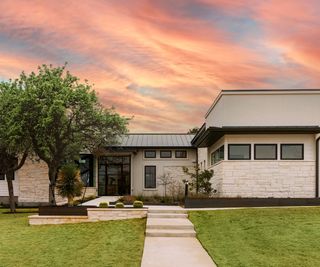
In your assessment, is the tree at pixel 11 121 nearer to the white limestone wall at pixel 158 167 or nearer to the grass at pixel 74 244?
the grass at pixel 74 244

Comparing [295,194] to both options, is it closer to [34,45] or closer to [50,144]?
[50,144]

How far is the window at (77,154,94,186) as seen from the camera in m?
33.7

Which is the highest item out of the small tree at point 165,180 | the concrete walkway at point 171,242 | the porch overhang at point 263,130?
the porch overhang at point 263,130

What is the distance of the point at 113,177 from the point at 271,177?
15.6 metres

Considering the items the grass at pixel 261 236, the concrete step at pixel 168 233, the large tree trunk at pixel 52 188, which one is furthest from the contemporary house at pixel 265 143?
the large tree trunk at pixel 52 188

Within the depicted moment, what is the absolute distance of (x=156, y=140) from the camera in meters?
35.4

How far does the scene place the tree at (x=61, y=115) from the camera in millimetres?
21094

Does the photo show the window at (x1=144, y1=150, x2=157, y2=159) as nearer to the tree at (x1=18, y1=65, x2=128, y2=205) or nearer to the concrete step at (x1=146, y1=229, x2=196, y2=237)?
the tree at (x1=18, y1=65, x2=128, y2=205)

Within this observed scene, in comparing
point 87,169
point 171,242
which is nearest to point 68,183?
point 171,242

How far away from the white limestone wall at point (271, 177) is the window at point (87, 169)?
48.3 feet

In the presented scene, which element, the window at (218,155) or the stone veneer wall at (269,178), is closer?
the stone veneer wall at (269,178)

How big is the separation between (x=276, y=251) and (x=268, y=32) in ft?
26.7

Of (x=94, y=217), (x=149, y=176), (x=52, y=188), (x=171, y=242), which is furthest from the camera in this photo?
(x=149, y=176)

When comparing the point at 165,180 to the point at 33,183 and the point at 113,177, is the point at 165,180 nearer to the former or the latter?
the point at 113,177
